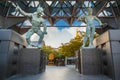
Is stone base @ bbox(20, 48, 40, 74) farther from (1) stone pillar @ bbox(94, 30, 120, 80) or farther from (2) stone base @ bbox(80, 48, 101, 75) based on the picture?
(1) stone pillar @ bbox(94, 30, 120, 80)

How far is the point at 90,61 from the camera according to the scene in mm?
5332

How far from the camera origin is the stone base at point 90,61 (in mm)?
5254

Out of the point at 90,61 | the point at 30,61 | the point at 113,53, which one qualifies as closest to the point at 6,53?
the point at 30,61

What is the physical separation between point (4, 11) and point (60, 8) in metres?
6.82

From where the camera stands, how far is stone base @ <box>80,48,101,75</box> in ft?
17.2

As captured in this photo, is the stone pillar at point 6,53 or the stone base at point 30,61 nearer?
the stone pillar at point 6,53

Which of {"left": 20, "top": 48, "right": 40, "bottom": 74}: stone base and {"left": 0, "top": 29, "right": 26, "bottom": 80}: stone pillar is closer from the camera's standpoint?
{"left": 0, "top": 29, "right": 26, "bottom": 80}: stone pillar

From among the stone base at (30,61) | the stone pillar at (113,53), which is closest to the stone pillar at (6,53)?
the stone base at (30,61)

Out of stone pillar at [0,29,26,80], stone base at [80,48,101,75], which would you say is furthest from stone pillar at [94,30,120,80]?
stone pillar at [0,29,26,80]

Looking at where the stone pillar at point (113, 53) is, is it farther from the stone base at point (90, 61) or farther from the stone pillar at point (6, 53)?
the stone pillar at point (6, 53)

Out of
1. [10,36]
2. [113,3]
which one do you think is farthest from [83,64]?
[113,3]

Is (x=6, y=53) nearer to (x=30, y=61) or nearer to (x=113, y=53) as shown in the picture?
(x=30, y=61)

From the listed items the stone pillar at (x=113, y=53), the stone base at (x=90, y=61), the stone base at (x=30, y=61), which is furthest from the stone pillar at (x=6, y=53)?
the stone pillar at (x=113, y=53)

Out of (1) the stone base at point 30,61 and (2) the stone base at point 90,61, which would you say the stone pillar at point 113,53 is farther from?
(1) the stone base at point 30,61
